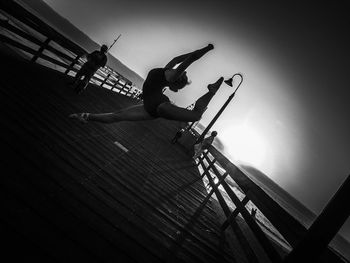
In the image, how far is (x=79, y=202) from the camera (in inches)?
102

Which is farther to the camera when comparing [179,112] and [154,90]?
[154,90]

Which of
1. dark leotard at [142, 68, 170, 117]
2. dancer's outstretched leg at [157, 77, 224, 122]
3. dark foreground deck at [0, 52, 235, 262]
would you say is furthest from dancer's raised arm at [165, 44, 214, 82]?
dark foreground deck at [0, 52, 235, 262]

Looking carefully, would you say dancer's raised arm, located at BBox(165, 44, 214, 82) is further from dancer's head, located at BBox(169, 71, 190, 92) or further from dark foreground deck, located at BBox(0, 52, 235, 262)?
dark foreground deck, located at BBox(0, 52, 235, 262)

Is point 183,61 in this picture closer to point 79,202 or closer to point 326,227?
point 79,202

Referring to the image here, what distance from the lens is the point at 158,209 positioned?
3.85 meters

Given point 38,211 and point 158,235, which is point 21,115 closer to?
point 38,211

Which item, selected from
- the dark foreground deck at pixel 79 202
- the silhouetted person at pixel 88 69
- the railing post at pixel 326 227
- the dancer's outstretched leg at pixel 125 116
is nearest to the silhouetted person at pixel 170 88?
the dancer's outstretched leg at pixel 125 116

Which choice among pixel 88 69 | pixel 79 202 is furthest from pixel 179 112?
pixel 88 69

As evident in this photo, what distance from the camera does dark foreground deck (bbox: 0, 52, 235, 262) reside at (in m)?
1.91

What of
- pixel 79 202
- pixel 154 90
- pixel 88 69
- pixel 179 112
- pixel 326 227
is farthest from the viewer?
pixel 88 69

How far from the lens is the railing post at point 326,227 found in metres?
2.01

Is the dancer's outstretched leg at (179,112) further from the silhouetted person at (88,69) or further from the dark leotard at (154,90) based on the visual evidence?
the silhouetted person at (88,69)

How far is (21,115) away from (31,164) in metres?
1.46

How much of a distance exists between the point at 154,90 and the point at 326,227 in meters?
3.24
